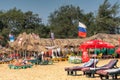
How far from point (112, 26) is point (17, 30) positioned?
20.0 m

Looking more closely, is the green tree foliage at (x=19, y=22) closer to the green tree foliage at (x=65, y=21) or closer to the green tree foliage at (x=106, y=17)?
the green tree foliage at (x=65, y=21)

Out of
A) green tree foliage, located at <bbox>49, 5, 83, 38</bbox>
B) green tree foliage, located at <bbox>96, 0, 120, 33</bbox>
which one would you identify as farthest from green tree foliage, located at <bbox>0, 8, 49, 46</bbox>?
green tree foliage, located at <bbox>96, 0, 120, 33</bbox>

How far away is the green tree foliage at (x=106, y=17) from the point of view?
6216cm

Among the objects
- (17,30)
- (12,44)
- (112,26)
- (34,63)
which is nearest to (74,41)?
(12,44)

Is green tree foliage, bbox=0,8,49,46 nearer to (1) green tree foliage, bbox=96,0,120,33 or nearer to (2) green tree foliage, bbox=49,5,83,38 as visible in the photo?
(2) green tree foliage, bbox=49,5,83,38

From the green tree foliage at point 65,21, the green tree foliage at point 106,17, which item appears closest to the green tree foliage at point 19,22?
the green tree foliage at point 65,21

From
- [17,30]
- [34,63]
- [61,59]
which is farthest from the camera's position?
[17,30]

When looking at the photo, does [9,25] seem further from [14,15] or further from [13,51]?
[13,51]

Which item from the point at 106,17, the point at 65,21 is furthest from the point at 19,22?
the point at 106,17

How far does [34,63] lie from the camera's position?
28.5 metres

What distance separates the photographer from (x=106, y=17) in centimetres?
6288

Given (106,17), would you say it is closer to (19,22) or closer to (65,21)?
(65,21)

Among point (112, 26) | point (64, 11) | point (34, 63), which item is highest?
point (64, 11)

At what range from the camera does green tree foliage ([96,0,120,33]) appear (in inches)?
2447
